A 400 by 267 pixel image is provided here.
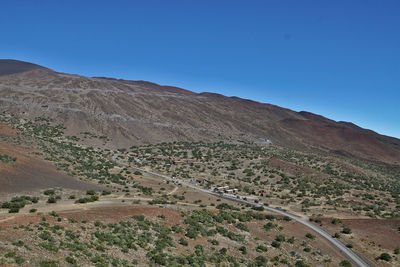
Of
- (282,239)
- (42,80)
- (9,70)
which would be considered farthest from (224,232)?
(9,70)

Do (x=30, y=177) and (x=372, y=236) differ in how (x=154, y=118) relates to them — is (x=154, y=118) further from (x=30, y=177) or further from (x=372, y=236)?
(x=372, y=236)

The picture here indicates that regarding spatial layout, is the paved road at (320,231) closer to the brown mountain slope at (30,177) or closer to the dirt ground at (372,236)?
the dirt ground at (372,236)

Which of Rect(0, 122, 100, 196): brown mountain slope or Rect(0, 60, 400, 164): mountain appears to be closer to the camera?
Rect(0, 122, 100, 196): brown mountain slope

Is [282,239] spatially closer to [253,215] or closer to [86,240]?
[253,215]

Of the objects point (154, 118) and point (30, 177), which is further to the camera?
point (154, 118)

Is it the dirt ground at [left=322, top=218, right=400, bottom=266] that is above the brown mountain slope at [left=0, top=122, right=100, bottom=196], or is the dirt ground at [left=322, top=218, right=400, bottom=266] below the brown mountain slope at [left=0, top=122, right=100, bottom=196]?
above

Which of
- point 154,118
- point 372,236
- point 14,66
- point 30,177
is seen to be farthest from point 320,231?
point 14,66

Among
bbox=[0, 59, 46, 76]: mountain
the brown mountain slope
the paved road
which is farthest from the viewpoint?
bbox=[0, 59, 46, 76]: mountain

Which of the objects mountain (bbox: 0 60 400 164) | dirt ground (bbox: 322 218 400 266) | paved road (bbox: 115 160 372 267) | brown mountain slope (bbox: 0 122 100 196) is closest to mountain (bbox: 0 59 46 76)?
mountain (bbox: 0 60 400 164)

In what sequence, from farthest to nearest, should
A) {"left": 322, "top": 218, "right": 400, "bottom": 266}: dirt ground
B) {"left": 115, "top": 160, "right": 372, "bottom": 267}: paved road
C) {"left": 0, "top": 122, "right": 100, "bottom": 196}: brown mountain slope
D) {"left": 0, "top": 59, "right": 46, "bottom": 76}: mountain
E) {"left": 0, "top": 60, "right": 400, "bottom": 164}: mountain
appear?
{"left": 0, "top": 59, "right": 46, "bottom": 76}: mountain, {"left": 0, "top": 60, "right": 400, "bottom": 164}: mountain, {"left": 0, "top": 122, "right": 100, "bottom": 196}: brown mountain slope, {"left": 322, "top": 218, "right": 400, "bottom": 266}: dirt ground, {"left": 115, "top": 160, "right": 372, "bottom": 267}: paved road

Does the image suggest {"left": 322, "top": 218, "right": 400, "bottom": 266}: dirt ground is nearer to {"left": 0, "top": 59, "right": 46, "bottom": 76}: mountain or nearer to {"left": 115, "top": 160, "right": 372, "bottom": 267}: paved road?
{"left": 115, "top": 160, "right": 372, "bottom": 267}: paved road
